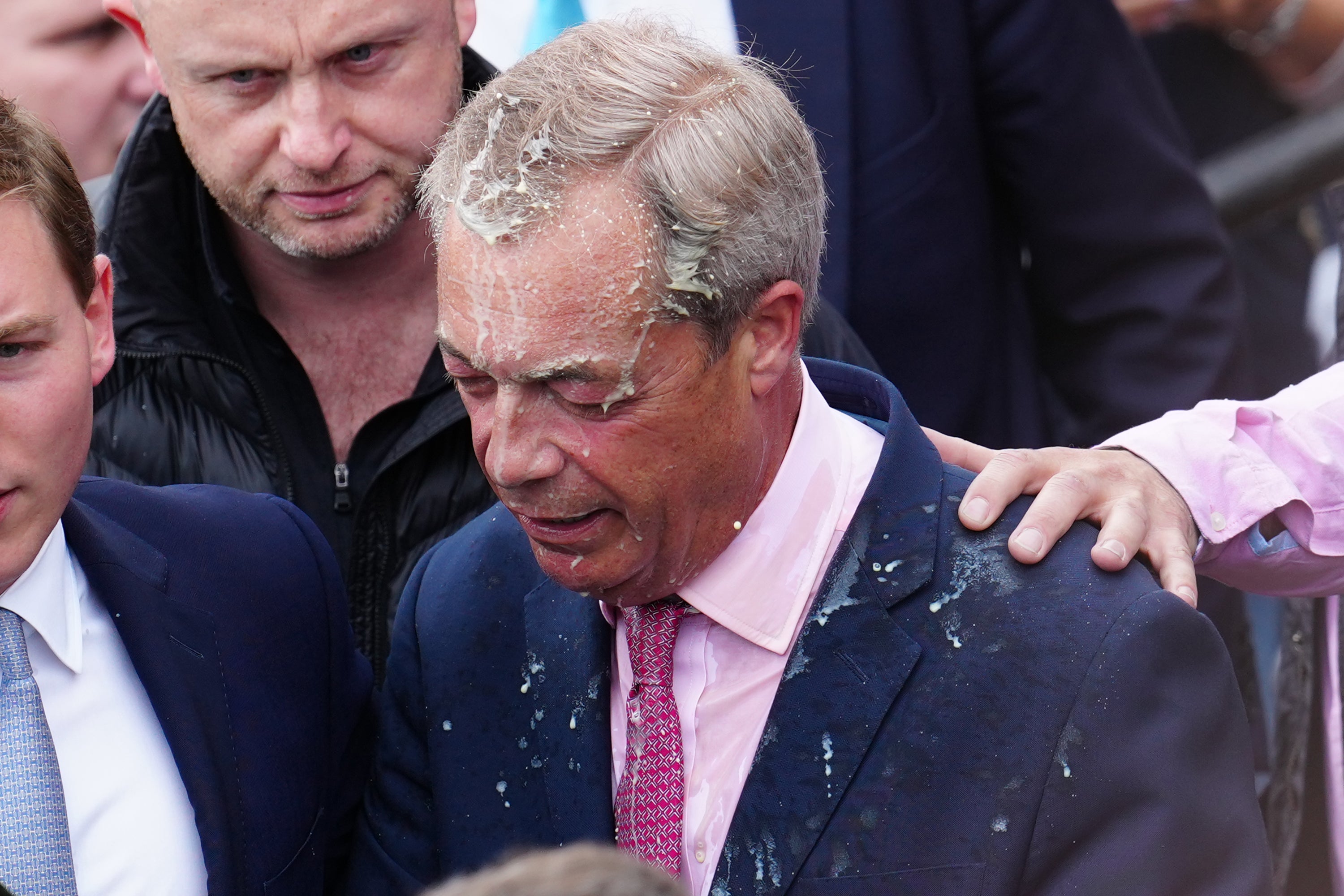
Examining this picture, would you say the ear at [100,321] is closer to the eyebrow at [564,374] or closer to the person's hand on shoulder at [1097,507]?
the eyebrow at [564,374]

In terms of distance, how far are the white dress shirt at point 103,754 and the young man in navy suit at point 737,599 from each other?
35 cm

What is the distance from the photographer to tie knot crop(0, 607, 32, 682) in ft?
6.51

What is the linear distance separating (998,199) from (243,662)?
1.99 meters

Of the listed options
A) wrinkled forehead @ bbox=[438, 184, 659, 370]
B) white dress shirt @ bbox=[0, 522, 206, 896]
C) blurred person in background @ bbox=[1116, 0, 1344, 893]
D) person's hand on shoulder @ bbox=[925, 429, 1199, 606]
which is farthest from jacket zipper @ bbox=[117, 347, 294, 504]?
blurred person in background @ bbox=[1116, 0, 1344, 893]

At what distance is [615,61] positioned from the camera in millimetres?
2037

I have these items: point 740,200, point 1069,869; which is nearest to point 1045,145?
point 740,200

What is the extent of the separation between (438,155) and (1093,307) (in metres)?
1.78

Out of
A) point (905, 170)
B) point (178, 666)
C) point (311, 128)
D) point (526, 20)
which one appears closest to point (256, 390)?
point (311, 128)

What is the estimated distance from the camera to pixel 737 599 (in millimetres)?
2117

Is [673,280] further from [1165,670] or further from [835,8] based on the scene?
[835,8]

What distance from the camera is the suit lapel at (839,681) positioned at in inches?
78.4

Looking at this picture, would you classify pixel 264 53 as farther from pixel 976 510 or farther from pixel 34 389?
pixel 976 510

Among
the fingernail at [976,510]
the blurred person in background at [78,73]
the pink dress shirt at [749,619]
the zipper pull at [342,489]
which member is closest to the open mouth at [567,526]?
the pink dress shirt at [749,619]

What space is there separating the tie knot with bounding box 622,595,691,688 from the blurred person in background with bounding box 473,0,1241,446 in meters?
1.21
